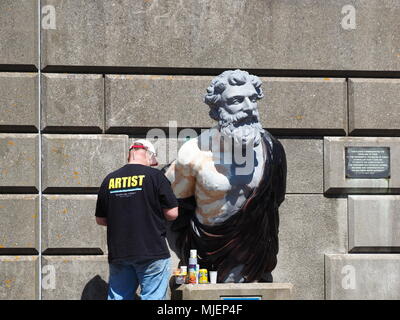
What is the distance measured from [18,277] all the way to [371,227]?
297 centimetres

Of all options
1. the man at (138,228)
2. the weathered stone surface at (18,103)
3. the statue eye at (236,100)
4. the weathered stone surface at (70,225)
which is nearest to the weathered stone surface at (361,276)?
the statue eye at (236,100)

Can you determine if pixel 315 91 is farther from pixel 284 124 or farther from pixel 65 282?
pixel 65 282

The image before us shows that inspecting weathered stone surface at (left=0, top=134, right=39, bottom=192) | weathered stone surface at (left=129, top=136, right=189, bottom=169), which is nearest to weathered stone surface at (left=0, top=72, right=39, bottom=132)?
weathered stone surface at (left=0, top=134, right=39, bottom=192)

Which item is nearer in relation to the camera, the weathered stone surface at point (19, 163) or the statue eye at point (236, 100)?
the statue eye at point (236, 100)

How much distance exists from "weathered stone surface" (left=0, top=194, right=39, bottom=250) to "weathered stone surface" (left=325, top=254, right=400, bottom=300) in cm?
245

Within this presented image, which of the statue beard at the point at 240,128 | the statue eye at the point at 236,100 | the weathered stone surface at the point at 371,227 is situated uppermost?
the statue eye at the point at 236,100

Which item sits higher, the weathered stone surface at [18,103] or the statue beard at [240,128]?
the weathered stone surface at [18,103]

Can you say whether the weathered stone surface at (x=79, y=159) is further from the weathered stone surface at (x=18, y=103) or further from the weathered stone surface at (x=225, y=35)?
the weathered stone surface at (x=225, y=35)

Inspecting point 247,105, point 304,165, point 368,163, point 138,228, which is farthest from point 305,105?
point 138,228

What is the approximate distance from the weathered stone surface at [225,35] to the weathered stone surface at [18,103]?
0.25 meters

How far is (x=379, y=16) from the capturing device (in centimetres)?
888

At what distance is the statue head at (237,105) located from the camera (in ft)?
25.9

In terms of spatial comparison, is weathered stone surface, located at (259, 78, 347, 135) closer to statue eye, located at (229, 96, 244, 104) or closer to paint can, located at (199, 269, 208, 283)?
statue eye, located at (229, 96, 244, 104)

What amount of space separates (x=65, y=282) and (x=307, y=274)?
202 cm
